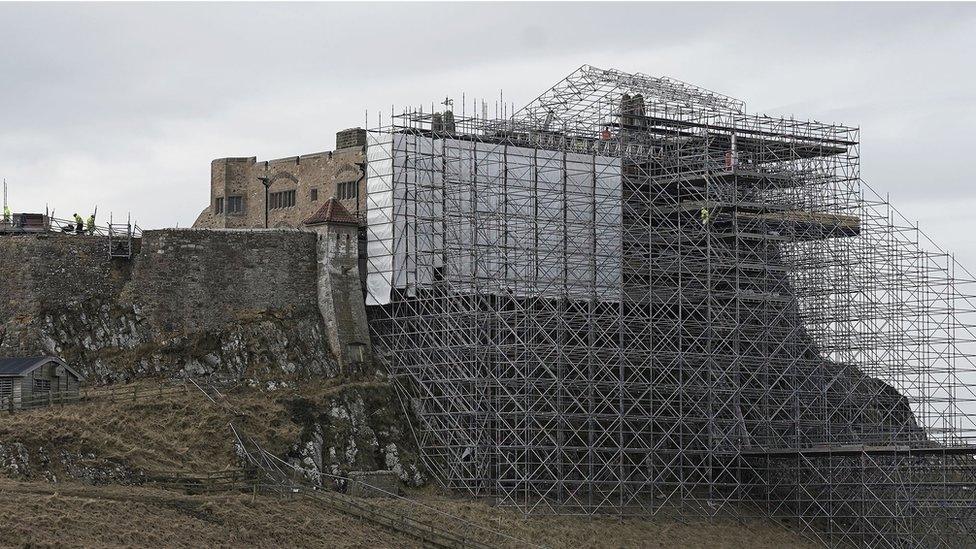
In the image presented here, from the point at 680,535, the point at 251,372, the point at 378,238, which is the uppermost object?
the point at 378,238

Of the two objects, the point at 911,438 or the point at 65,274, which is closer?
the point at 65,274

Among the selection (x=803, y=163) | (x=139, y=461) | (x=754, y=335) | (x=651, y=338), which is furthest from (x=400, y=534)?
(x=803, y=163)

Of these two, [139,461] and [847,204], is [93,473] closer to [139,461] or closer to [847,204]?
[139,461]

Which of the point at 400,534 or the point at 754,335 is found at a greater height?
the point at 754,335

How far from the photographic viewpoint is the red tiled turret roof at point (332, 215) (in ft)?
285

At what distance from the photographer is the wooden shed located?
77625 mm

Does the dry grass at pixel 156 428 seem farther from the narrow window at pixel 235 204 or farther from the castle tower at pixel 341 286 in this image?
the narrow window at pixel 235 204

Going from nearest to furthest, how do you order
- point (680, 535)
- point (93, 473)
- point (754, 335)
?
point (93, 473)
point (680, 535)
point (754, 335)

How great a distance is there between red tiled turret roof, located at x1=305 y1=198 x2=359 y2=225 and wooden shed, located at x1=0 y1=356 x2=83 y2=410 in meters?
12.7

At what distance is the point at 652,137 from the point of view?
92.9 m

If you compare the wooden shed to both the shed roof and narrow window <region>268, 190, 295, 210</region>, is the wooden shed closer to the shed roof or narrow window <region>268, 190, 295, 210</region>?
the shed roof

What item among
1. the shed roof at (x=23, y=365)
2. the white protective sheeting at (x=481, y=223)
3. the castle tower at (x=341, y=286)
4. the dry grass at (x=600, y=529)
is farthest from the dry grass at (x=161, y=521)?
the white protective sheeting at (x=481, y=223)

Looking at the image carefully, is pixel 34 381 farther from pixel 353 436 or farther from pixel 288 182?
pixel 288 182

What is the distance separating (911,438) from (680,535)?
44.7ft
